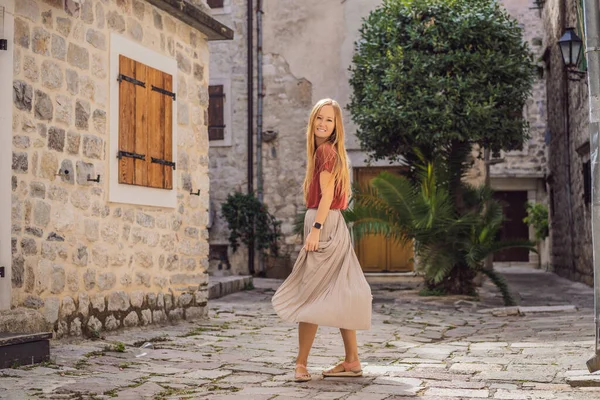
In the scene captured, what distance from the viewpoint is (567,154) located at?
1712cm

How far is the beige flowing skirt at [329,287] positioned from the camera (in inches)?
190

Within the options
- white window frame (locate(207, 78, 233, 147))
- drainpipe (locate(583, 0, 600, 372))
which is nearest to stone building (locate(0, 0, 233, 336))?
drainpipe (locate(583, 0, 600, 372))

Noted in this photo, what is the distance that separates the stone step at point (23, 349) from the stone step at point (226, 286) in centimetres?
582

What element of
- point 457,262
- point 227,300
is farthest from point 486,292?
point 227,300

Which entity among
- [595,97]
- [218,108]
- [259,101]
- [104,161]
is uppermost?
[259,101]

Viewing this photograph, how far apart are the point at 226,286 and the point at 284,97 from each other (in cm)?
554

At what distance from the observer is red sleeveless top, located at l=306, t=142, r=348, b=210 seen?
16.2ft

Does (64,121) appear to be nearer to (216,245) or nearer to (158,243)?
(158,243)

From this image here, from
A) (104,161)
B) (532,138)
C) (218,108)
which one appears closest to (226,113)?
(218,108)

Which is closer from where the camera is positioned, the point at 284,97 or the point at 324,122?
the point at 324,122

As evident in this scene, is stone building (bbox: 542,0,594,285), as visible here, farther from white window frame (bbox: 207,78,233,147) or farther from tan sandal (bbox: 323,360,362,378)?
→ tan sandal (bbox: 323,360,362,378)

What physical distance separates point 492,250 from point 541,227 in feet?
40.5

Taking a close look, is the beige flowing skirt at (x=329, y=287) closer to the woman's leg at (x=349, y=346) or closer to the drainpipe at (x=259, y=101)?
the woman's leg at (x=349, y=346)

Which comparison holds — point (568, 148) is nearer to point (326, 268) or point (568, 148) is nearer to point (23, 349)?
point (326, 268)
